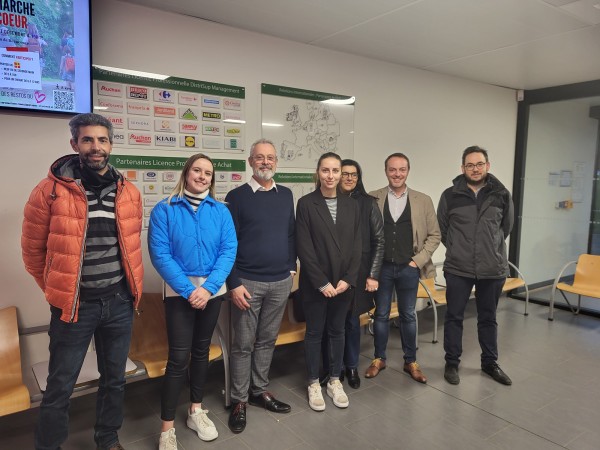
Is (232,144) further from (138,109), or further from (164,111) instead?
(138,109)

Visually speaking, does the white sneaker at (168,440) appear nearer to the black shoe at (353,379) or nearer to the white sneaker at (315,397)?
the white sneaker at (315,397)

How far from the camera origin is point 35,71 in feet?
8.20

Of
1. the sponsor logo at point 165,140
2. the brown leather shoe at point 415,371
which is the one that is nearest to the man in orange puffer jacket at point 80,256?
the sponsor logo at point 165,140

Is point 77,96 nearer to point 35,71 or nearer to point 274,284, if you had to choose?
point 35,71

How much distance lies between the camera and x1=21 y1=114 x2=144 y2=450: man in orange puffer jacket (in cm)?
191

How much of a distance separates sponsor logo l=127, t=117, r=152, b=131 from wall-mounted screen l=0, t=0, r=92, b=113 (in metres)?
0.31

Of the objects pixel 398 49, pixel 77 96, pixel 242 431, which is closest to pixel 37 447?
pixel 242 431

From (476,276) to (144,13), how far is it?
114 inches

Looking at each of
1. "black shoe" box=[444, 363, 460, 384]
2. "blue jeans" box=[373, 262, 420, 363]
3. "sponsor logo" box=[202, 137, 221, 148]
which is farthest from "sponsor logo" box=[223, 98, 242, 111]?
"black shoe" box=[444, 363, 460, 384]

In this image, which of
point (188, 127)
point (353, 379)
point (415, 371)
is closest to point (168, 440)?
point (353, 379)

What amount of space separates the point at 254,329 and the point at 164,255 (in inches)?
29.4

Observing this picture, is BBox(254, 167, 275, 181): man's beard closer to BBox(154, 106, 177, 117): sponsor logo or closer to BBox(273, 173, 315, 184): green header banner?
BBox(154, 106, 177, 117): sponsor logo

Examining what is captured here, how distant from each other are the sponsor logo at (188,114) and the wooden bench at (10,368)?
1.65 m

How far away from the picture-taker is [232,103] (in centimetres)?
340
